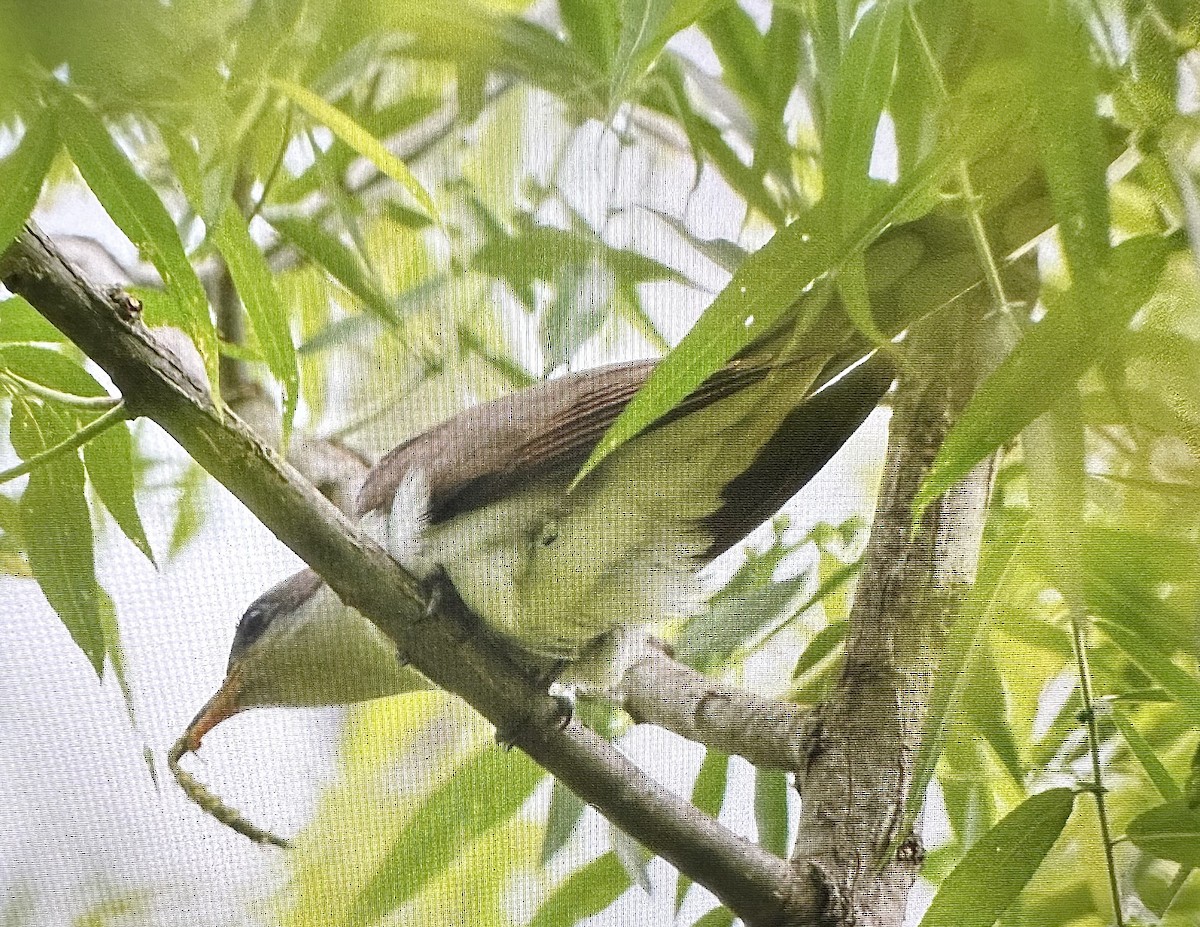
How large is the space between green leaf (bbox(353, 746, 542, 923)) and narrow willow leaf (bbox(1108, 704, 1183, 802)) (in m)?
0.20

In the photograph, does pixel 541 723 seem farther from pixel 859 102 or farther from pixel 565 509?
pixel 859 102

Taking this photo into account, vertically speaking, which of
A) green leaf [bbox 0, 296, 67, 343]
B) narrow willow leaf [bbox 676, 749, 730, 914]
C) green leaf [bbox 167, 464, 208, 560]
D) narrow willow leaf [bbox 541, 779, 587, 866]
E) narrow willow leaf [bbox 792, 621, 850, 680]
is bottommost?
narrow willow leaf [bbox 541, 779, 587, 866]

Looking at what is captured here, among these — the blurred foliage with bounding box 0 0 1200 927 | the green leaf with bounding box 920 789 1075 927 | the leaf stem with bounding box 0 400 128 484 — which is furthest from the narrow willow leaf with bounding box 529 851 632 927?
the leaf stem with bounding box 0 400 128 484

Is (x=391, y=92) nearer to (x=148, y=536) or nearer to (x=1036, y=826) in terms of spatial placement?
(x=148, y=536)

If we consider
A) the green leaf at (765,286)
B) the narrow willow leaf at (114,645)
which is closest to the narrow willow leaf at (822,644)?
the green leaf at (765,286)

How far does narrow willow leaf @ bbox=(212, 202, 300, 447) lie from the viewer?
296mm

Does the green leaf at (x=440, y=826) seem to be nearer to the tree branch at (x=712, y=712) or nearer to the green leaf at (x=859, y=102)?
the tree branch at (x=712, y=712)

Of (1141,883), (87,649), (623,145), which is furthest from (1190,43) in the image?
(87,649)

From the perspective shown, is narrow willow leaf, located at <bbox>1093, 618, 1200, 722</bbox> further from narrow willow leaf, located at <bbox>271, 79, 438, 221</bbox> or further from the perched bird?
narrow willow leaf, located at <bbox>271, 79, 438, 221</bbox>

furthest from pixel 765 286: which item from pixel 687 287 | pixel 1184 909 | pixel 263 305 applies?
pixel 1184 909

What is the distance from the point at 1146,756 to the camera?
350 mm

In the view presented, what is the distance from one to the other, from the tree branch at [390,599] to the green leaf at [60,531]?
4 centimetres

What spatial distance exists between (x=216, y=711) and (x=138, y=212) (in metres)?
0.15

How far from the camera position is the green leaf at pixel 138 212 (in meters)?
0.27
